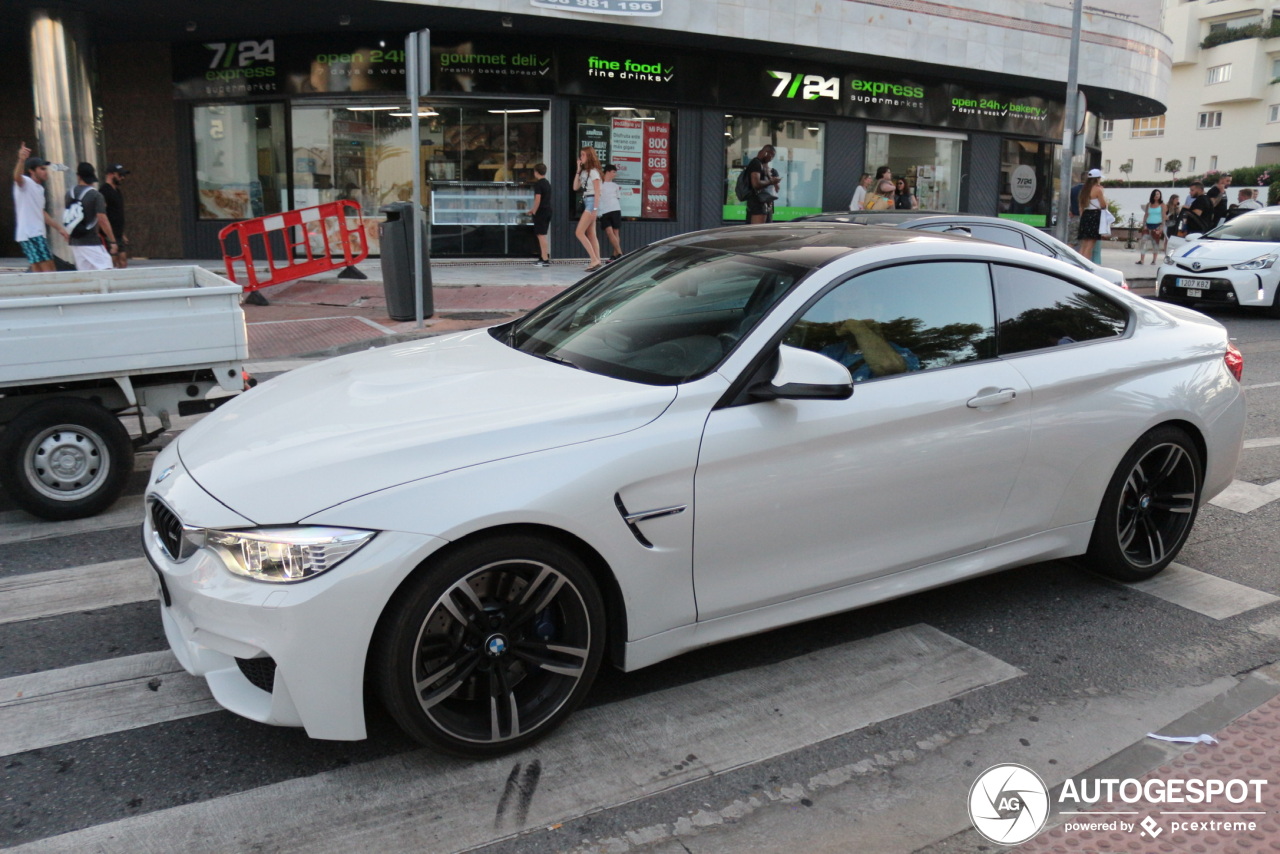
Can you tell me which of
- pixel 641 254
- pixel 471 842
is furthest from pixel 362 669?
pixel 641 254

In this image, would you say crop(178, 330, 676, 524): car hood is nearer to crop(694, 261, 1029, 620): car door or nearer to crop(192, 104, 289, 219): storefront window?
crop(694, 261, 1029, 620): car door

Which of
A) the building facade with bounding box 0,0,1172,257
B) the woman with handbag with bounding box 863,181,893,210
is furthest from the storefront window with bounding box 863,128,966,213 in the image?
the woman with handbag with bounding box 863,181,893,210

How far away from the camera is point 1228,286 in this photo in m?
15.0

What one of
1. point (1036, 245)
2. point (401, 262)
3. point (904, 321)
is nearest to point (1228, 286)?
point (1036, 245)

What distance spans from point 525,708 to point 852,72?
2174 cm

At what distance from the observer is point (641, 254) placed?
471cm

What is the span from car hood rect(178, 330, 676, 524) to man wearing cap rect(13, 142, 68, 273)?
1103 centimetres

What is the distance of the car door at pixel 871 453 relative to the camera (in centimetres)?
349

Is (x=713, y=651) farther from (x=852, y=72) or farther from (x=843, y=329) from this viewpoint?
(x=852, y=72)

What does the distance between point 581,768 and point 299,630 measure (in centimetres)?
97

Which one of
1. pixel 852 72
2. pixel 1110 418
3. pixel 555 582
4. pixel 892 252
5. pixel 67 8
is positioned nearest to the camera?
pixel 555 582

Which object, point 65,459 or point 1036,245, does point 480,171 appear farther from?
point 65,459

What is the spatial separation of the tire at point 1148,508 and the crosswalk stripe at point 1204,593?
84mm

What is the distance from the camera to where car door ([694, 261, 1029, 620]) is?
3.49 m
